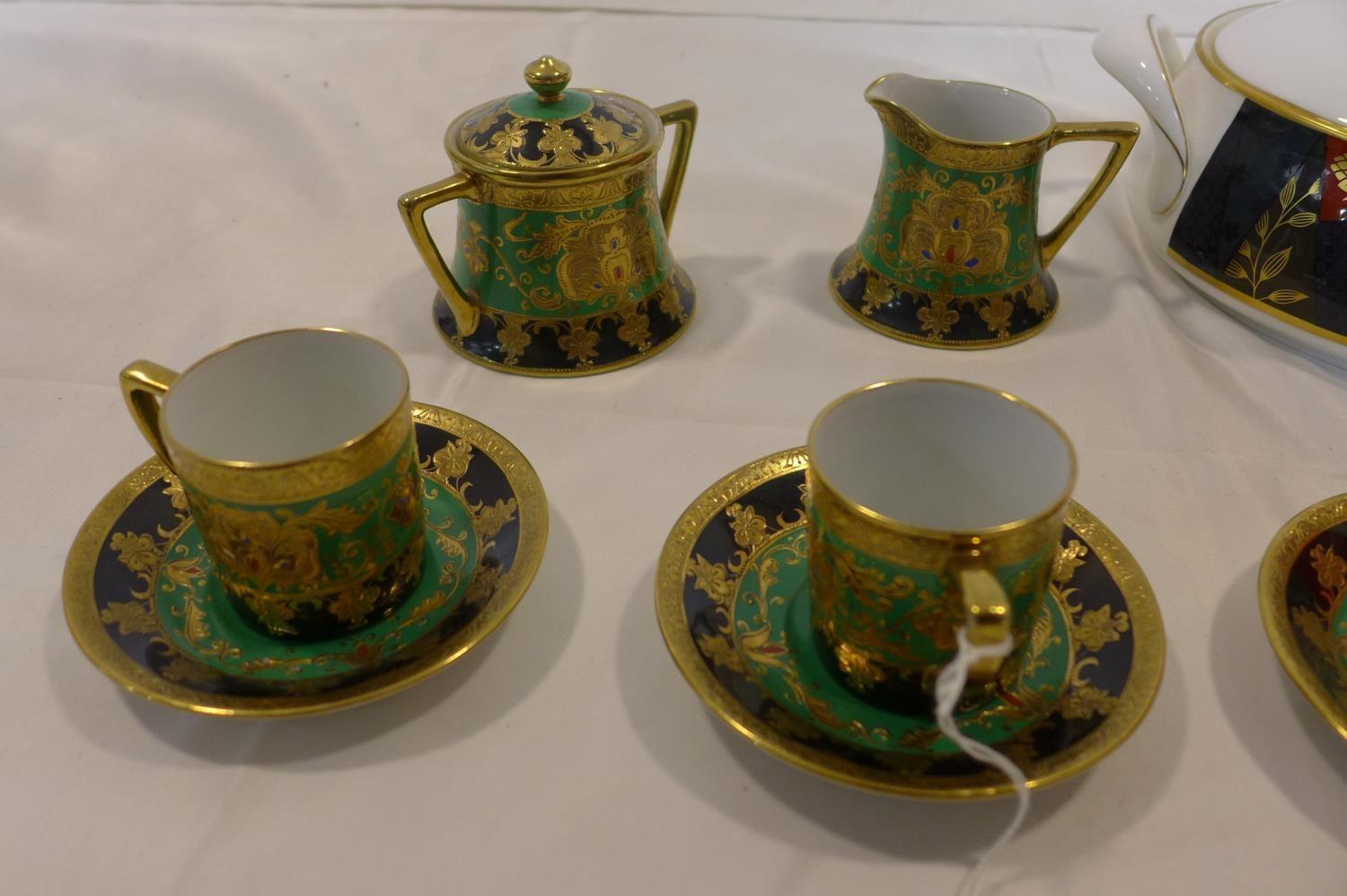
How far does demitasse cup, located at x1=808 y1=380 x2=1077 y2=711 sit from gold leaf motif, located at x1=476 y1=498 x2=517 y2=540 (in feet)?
0.80

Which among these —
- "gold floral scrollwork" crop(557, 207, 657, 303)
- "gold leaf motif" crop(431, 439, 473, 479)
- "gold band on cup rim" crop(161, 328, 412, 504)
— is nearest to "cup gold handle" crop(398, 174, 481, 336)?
"gold floral scrollwork" crop(557, 207, 657, 303)

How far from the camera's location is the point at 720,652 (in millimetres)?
669

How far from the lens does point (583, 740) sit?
0.70m

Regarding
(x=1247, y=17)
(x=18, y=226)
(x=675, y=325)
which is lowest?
(x=18, y=226)

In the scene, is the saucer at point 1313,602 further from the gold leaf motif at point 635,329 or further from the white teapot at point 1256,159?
the gold leaf motif at point 635,329

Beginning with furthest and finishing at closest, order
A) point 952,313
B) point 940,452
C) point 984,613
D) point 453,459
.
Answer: point 952,313
point 453,459
point 940,452
point 984,613

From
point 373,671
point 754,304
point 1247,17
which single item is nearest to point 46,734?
point 373,671

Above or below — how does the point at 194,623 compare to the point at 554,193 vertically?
below

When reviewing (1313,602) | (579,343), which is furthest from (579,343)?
(1313,602)

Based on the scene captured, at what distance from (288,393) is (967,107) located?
0.73m

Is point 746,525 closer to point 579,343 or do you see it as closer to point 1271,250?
point 579,343

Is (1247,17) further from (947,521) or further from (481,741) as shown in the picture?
(481,741)

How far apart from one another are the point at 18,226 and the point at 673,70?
905 millimetres

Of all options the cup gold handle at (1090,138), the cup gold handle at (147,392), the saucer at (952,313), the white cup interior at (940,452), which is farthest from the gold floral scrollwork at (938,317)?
the cup gold handle at (147,392)
